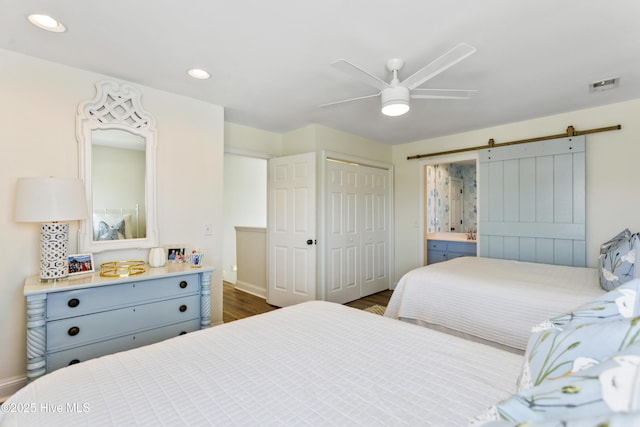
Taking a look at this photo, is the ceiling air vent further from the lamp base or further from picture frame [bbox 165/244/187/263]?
the lamp base

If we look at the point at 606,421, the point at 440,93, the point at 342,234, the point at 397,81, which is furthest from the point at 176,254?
the point at 606,421

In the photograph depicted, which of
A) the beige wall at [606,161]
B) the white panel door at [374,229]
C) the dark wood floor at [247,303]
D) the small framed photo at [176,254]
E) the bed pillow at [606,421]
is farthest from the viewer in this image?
the white panel door at [374,229]

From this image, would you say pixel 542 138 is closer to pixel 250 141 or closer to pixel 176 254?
pixel 250 141

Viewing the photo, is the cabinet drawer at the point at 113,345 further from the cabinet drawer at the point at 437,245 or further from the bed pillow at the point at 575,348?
the cabinet drawer at the point at 437,245

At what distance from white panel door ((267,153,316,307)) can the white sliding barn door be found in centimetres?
228

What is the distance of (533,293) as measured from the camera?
2.17 metres

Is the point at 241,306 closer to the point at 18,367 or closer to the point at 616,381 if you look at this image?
the point at 18,367

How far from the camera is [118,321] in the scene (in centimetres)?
204

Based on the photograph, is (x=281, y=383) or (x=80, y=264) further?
(x=80, y=264)

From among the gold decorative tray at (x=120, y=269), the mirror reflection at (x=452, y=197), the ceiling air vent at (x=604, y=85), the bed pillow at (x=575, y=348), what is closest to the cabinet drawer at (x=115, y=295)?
the gold decorative tray at (x=120, y=269)

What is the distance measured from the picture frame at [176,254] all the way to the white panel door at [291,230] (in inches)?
54.5

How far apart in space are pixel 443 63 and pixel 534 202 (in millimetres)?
2614

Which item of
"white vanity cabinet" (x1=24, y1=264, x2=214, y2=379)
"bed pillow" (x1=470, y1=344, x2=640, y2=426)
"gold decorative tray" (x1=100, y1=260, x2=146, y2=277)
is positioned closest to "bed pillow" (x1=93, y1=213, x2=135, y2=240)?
"gold decorative tray" (x1=100, y1=260, x2=146, y2=277)

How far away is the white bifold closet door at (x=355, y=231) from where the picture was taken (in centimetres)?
392
